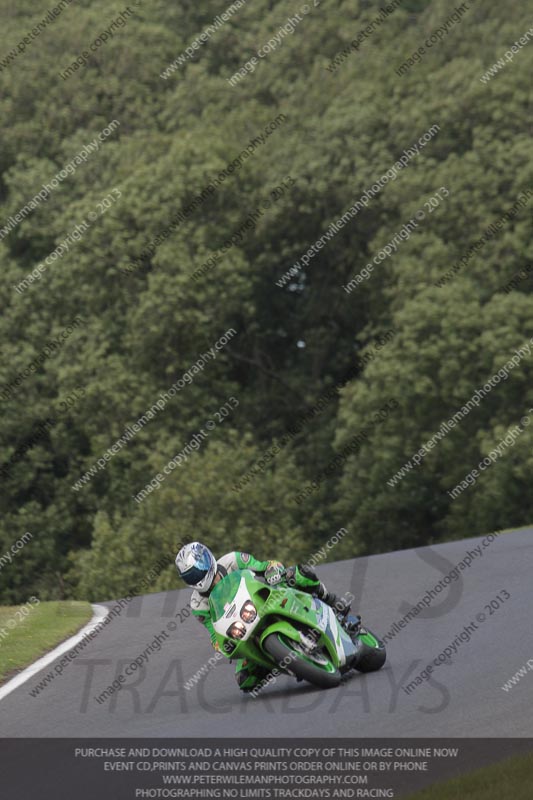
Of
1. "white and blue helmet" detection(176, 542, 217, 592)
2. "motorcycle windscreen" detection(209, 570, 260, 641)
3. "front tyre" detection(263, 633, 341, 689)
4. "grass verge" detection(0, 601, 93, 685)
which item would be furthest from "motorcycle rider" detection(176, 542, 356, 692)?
"grass verge" detection(0, 601, 93, 685)

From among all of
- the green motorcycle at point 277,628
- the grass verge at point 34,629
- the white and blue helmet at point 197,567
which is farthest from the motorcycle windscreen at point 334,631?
the grass verge at point 34,629

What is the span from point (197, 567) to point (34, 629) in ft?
18.2

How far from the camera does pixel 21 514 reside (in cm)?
3197

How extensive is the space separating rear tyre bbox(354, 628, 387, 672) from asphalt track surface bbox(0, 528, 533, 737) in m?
0.07

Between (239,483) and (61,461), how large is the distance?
699 centimetres

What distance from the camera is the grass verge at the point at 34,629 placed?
489 inches

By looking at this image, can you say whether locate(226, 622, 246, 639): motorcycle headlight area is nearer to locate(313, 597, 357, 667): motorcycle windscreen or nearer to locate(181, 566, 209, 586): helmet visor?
locate(181, 566, 209, 586): helmet visor

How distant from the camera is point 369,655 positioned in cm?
980

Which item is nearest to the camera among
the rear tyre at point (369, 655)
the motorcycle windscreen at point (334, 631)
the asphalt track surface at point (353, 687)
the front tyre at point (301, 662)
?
the asphalt track surface at point (353, 687)

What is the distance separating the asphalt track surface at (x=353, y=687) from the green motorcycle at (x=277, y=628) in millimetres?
253

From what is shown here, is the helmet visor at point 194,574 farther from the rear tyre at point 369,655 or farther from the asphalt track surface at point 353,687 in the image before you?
the rear tyre at point 369,655
